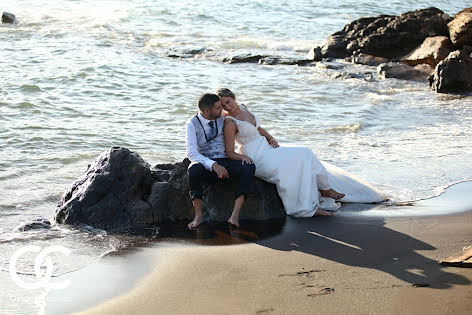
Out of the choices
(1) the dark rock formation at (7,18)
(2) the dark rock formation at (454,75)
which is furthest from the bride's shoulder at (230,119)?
(1) the dark rock formation at (7,18)

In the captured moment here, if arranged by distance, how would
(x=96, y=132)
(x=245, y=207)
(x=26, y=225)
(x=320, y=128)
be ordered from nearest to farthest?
(x=26, y=225), (x=245, y=207), (x=96, y=132), (x=320, y=128)

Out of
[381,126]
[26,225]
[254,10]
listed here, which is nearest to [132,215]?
[26,225]

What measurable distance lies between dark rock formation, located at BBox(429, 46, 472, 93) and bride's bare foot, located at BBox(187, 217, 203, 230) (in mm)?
9706

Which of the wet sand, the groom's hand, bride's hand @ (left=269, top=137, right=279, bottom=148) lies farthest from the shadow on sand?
bride's hand @ (left=269, top=137, right=279, bottom=148)

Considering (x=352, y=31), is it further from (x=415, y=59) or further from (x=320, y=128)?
(x=320, y=128)

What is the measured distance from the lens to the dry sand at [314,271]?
15.6 feet

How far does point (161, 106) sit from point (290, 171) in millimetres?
6206

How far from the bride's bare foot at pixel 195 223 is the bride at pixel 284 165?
71 centimetres

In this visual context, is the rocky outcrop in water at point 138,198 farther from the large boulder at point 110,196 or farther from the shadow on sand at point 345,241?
the shadow on sand at point 345,241

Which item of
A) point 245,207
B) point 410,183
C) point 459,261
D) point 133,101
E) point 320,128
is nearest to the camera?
point 459,261

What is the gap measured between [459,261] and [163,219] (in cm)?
287

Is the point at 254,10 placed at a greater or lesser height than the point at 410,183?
greater

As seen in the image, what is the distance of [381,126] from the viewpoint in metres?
Answer: 11.9

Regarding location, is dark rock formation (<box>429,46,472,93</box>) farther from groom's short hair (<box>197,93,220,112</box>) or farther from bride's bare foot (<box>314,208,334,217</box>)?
groom's short hair (<box>197,93,220,112</box>)
